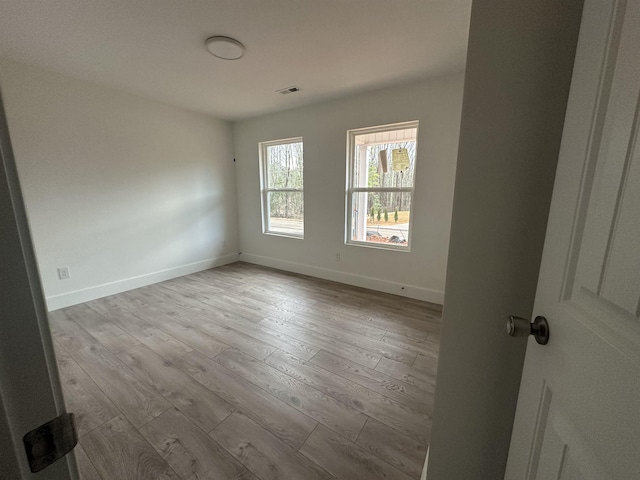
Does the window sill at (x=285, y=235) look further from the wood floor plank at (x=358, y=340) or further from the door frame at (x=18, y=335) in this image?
the door frame at (x=18, y=335)

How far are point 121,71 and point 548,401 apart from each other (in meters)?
3.72

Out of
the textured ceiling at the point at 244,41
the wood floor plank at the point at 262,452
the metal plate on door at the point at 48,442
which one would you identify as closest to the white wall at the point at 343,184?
the textured ceiling at the point at 244,41

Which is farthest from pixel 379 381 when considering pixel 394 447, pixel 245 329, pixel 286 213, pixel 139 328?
pixel 286 213

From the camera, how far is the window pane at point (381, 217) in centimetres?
301

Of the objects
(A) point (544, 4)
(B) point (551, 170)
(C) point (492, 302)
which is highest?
(A) point (544, 4)

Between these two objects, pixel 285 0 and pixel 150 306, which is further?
pixel 150 306

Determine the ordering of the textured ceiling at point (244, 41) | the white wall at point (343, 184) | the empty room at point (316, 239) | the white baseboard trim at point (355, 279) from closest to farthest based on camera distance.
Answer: the empty room at point (316, 239)
the textured ceiling at point (244, 41)
the white wall at point (343, 184)
the white baseboard trim at point (355, 279)

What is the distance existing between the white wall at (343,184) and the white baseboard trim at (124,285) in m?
0.90

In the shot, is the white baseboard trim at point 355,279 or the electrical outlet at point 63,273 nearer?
the electrical outlet at point 63,273

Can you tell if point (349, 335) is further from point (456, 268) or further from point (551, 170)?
point (551, 170)

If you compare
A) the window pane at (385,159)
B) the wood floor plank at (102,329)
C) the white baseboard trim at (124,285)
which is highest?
the window pane at (385,159)

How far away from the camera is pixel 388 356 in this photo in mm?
1897

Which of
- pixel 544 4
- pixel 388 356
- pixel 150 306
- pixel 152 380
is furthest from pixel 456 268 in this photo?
pixel 150 306

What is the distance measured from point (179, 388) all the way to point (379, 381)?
51.9 inches
